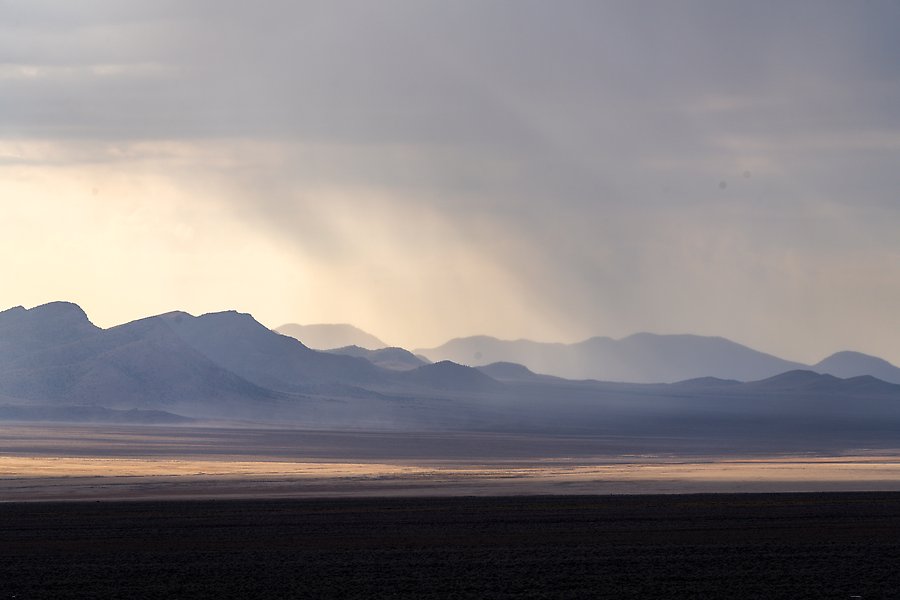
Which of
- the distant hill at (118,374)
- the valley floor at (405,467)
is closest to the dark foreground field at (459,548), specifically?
the valley floor at (405,467)

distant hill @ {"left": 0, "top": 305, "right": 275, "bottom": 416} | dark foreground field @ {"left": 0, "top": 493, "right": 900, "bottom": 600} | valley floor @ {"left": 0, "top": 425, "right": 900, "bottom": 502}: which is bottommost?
dark foreground field @ {"left": 0, "top": 493, "right": 900, "bottom": 600}

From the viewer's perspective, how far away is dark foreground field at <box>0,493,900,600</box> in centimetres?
2741

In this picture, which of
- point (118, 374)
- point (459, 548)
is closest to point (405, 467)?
point (459, 548)

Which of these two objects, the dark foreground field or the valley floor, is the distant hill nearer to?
the valley floor

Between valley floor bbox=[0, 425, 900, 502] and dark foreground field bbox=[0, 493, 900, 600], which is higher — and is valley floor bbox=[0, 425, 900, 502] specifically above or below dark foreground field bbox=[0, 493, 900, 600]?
above

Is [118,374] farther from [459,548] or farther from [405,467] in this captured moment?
[459,548]

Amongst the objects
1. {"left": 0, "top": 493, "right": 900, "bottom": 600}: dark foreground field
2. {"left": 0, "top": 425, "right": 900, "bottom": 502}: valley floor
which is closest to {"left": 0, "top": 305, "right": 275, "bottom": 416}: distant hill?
{"left": 0, "top": 425, "right": 900, "bottom": 502}: valley floor

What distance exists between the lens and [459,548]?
33.5 m

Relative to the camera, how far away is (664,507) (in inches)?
1709

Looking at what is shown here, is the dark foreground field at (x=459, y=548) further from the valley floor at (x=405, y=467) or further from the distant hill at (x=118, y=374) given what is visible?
the distant hill at (x=118, y=374)

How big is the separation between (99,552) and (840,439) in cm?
9481

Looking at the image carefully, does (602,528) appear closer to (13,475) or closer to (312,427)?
(13,475)

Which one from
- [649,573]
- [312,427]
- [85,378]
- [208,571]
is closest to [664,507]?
[649,573]

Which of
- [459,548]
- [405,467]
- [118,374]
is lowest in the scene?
[459,548]
